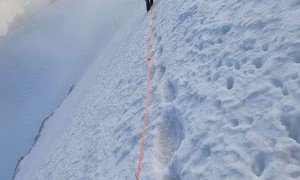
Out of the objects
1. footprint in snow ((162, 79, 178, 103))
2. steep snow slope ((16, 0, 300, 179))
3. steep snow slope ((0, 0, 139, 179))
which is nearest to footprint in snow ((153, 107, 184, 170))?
steep snow slope ((16, 0, 300, 179))

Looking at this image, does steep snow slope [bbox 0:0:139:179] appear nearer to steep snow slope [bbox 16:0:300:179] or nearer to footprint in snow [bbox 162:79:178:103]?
steep snow slope [bbox 16:0:300:179]

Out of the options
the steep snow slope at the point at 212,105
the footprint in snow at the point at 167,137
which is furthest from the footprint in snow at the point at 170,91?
the footprint in snow at the point at 167,137

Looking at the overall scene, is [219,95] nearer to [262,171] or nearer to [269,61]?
[269,61]

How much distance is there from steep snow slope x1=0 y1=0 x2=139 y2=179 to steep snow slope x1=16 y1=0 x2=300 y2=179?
1921 centimetres

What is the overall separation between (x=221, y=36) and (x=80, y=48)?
3083 cm

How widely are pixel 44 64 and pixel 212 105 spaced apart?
37.1 meters

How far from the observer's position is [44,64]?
4059cm

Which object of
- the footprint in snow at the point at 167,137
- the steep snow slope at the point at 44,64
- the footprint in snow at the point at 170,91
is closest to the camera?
the footprint in snow at the point at 167,137

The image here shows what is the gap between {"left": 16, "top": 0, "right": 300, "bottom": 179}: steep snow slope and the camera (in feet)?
16.7

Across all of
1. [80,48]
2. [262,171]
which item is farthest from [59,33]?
[262,171]

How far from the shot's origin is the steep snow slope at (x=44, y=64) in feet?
102

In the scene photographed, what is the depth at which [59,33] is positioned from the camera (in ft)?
149

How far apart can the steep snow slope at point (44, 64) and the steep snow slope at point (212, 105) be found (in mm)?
19212

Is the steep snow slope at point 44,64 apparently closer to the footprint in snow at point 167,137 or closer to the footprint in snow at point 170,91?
the footprint in snow at point 170,91
